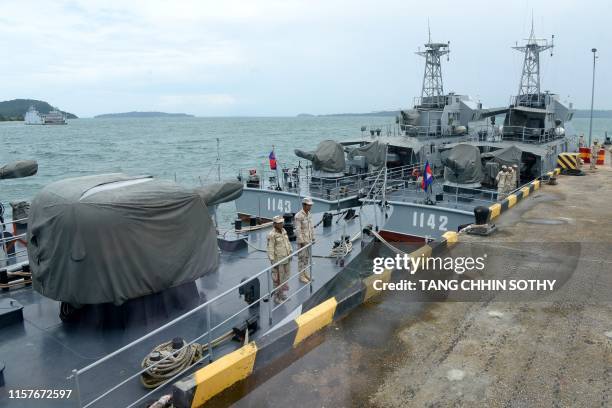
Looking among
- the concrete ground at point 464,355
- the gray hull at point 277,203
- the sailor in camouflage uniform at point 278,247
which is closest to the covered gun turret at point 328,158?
the gray hull at point 277,203

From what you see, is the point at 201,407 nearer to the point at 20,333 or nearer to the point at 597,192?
the point at 20,333

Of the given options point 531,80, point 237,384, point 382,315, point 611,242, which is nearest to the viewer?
point 237,384

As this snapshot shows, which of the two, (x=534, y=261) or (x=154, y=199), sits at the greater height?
(x=154, y=199)

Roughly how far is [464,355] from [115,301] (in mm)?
4341

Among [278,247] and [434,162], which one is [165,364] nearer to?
[278,247]

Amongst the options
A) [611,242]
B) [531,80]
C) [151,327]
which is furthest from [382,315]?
[531,80]

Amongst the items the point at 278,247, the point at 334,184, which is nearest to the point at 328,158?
the point at 334,184

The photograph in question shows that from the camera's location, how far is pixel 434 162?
23469mm

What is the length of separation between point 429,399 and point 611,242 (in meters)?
6.61

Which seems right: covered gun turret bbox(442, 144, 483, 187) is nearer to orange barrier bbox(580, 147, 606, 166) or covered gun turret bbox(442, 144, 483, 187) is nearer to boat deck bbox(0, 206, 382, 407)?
orange barrier bbox(580, 147, 606, 166)

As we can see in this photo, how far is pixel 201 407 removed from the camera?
13.4 feet

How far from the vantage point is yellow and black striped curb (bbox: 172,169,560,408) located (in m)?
4.08

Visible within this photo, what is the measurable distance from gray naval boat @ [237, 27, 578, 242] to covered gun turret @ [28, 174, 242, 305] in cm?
678

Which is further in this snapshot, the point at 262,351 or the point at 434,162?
the point at 434,162
